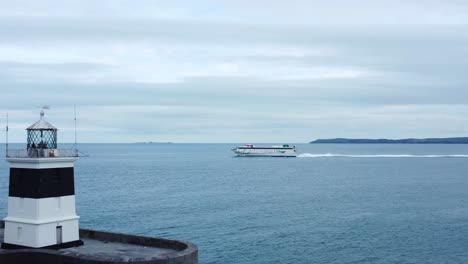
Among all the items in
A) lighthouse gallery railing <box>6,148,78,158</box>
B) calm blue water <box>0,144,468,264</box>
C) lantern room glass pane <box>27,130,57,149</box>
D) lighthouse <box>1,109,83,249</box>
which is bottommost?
calm blue water <box>0,144,468,264</box>

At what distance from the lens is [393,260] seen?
4103 cm

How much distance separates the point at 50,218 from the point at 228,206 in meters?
44.5

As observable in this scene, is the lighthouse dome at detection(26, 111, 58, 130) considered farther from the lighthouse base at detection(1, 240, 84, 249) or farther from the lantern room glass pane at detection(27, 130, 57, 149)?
the lighthouse base at detection(1, 240, 84, 249)

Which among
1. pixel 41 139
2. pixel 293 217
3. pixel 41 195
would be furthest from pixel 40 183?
pixel 293 217

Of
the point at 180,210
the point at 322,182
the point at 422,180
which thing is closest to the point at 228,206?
the point at 180,210

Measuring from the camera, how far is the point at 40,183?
25391 mm

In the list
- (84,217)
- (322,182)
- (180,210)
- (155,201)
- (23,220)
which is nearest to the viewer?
(23,220)

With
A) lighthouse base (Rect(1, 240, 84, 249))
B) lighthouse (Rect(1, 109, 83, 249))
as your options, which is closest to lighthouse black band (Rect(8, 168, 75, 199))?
lighthouse (Rect(1, 109, 83, 249))

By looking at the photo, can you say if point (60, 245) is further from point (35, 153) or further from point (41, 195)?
point (35, 153)

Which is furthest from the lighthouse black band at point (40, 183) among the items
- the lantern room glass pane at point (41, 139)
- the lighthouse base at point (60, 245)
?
the lighthouse base at point (60, 245)

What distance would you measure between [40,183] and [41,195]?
536 mm

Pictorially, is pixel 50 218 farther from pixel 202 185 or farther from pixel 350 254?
pixel 202 185

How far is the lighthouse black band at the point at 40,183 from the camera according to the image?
25.4 metres

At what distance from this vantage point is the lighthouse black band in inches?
1000
